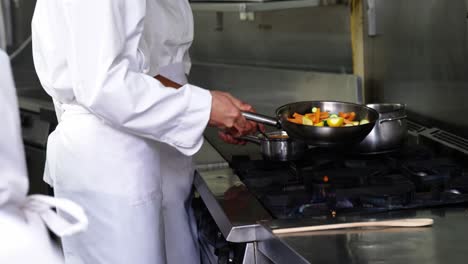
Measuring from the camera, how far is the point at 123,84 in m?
1.40

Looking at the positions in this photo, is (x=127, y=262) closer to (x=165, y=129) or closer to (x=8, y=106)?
(x=165, y=129)

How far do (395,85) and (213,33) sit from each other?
1.16 metres

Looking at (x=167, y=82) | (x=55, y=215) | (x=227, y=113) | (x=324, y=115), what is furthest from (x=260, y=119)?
(x=55, y=215)

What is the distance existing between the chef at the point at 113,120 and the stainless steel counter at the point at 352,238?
8.9 inches

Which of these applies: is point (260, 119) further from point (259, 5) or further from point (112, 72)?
point (259, 5)

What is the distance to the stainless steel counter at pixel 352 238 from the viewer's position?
1071mm

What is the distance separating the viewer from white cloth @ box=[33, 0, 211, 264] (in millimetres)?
1385

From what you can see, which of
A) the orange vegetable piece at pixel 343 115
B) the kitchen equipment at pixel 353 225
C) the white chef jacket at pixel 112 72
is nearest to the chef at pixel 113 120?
the white chef jacket at pixel 112 72

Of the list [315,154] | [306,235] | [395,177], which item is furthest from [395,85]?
[306,235]

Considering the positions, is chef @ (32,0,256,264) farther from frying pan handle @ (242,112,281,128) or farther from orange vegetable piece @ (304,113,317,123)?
orange vegetable piece @ (304,113,317,123)

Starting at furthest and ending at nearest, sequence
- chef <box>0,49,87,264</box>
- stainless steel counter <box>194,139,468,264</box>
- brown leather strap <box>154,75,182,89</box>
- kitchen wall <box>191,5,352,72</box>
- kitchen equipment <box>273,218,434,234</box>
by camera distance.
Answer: kitchen wall <box>191,5,352,72</box>, brown leather strap <box>154,75,182,89</box>, kitchen equipment <box>273,218,434,234</box>, stainless steel counter <box>194,139,468,264</box>, chef <box>0,49,87,264</box>

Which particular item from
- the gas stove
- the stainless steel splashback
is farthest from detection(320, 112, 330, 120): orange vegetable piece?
the stainless steel splashback

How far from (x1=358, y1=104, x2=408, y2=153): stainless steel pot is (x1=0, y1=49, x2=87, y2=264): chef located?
3.40 ft

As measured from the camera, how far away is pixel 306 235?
1187 mm
